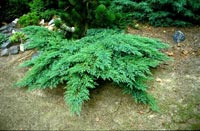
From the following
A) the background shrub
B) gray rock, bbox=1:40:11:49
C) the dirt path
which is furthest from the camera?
the background shrub

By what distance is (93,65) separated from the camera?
14.1ft

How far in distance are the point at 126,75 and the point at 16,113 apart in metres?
1.73

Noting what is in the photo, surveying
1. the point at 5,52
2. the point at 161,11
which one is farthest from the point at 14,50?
the point at 161,11

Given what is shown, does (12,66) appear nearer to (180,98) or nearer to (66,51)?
(66,51)

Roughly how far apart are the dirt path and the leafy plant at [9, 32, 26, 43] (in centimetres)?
118

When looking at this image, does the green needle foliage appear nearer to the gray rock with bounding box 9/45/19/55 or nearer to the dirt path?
the dirt path

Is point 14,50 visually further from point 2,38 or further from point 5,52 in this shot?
point 2,38

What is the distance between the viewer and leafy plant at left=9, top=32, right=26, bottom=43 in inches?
239

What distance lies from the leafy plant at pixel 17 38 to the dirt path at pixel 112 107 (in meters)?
1.18

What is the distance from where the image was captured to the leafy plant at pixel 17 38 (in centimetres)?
607

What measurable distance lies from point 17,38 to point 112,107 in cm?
298

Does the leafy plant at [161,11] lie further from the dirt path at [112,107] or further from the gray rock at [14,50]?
the gray rock at [14,50]

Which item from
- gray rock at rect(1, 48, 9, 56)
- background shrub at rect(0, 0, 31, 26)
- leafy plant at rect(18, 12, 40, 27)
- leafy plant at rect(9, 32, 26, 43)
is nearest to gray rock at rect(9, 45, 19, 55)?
gray rock at rect(1, 48, 9, 56)

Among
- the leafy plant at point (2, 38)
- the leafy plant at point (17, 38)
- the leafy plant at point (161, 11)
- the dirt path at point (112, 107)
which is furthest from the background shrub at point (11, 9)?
the dirt path at point (112, 107)
